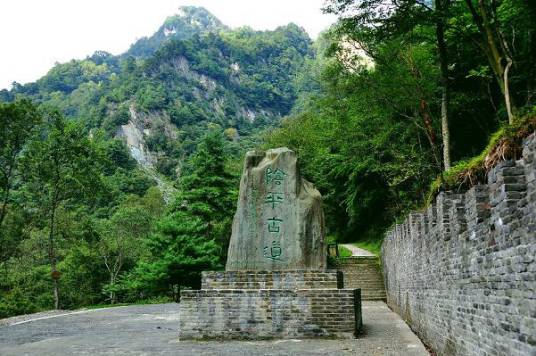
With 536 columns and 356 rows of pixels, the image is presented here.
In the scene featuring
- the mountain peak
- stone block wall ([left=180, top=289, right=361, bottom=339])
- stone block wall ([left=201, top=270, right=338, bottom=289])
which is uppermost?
the mountain peak

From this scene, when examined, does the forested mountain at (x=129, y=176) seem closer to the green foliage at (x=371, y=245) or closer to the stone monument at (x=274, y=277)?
the green foliage at (x=371, y=245)

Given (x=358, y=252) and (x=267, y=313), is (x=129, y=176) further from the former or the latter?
(x=267, y=313)

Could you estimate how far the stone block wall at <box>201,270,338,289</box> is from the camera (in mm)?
8672

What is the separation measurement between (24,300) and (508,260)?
20259mm

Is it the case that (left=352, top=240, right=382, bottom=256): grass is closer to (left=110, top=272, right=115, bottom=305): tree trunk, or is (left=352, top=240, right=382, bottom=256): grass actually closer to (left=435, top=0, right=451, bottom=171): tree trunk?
(left=110, top=272, right=115, bottom=305): tree trunk

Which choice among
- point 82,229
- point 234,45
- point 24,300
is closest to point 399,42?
point 24,300

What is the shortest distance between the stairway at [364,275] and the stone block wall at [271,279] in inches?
395

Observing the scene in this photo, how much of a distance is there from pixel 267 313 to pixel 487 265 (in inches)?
192

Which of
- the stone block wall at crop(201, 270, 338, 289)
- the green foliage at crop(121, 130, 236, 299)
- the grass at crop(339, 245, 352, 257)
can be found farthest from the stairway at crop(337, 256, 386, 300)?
the stone block wall at crop(201, 270, 338, 289)

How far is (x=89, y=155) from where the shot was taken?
69.7ft

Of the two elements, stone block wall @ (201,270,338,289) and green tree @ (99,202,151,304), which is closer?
stone block wall @ (201,270,338,289)

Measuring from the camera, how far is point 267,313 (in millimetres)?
8258

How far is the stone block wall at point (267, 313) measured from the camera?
8.09 metres

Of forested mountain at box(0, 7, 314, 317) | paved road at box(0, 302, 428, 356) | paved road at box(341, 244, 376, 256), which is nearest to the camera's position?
paved road at box(0, 302, 428, 356)
